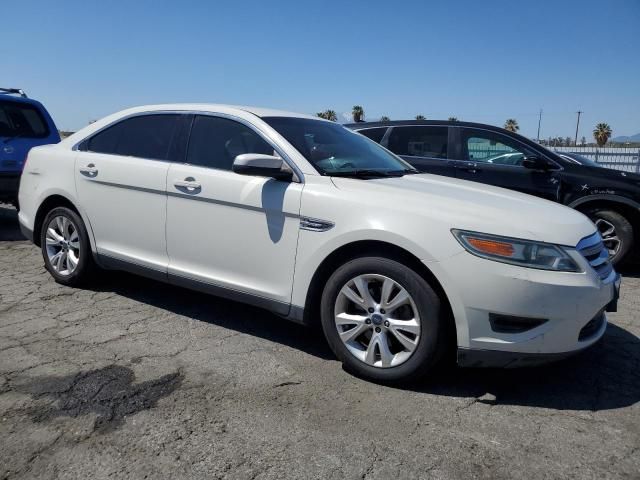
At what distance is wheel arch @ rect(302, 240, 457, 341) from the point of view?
9.21ft

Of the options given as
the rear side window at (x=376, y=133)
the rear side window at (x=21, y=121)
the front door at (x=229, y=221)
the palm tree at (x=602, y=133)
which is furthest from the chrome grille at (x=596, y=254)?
the palm tree at (x=602, y=133)

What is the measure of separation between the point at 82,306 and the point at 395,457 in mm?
2956

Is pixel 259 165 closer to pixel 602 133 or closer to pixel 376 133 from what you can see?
pixel 376 133

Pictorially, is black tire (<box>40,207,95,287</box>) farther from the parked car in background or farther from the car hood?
the car hood

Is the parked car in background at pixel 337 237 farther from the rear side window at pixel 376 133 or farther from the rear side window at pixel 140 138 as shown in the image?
the rear side window at pixel 376 133

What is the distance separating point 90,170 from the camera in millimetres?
4223

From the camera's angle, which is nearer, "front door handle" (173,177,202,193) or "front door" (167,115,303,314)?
"front door" (167,115,303,314)

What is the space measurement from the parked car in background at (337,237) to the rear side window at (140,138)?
0.04 ft

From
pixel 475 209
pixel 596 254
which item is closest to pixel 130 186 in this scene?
pixel 475 209

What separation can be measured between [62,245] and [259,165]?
2421 millimetres

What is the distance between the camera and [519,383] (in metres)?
3.07

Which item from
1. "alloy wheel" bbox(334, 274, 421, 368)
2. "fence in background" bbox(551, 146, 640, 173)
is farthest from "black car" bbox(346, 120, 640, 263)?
"fence in background" bbox(551, 146, 640, 173)

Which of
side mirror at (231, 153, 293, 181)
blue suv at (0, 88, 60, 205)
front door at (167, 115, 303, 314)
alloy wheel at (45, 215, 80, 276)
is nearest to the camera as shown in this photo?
side mirror at (231, 153, 293, 181)

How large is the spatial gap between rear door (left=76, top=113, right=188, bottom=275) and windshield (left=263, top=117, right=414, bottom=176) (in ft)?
3.07
